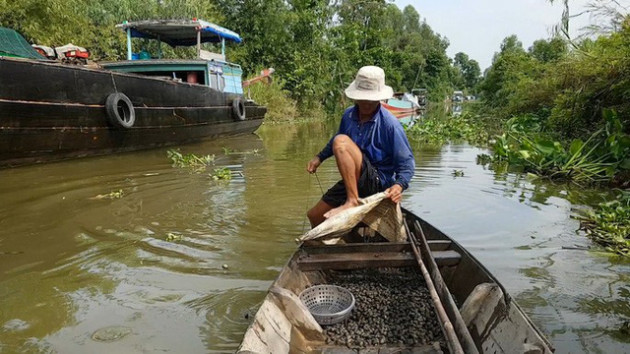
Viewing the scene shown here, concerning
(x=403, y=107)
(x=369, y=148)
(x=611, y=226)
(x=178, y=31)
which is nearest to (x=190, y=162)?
(x=178, y=31)

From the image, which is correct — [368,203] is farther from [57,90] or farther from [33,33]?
[33,33]

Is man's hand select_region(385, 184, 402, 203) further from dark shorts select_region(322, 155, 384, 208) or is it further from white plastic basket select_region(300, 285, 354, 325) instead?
white plastic basket select_region(300, 285, 354, 325)

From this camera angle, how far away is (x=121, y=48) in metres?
18.8

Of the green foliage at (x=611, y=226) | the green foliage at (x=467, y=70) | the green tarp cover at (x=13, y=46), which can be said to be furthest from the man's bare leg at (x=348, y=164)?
the green foliage at (x=467, y=70)

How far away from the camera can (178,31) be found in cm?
1069

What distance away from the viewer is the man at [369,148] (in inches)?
122

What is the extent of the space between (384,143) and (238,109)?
923 cm

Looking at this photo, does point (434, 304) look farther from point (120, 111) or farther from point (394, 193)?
point (120, 111)

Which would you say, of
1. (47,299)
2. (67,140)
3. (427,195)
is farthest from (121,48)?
(47,299)

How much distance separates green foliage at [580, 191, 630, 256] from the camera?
3754 mm

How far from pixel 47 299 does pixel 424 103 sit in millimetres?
40752

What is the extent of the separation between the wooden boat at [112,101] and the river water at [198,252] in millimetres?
572

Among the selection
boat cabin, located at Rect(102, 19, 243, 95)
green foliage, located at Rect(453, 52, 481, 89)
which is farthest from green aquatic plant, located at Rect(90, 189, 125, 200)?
green foliage, located at Rect(453, 52, 481, 89)

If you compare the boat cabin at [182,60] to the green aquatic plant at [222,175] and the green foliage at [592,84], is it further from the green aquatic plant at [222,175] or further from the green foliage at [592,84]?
the green foliage at [592,84]
